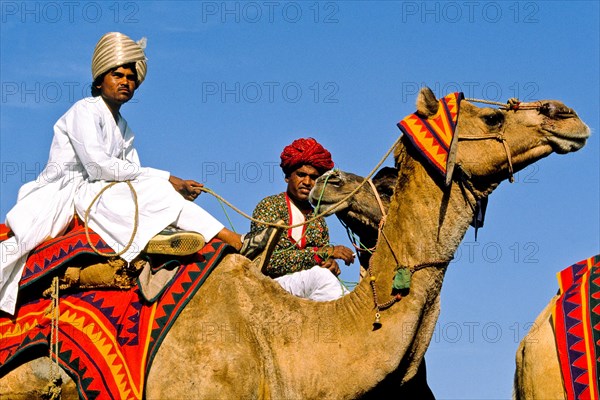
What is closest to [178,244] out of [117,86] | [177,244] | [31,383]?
[177,244]

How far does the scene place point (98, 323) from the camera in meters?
7.68

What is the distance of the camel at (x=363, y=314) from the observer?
7.30m

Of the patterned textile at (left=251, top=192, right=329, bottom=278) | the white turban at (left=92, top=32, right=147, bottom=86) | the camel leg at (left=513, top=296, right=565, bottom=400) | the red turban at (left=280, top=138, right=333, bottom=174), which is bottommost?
the camel leg at (left=513, top=296, right=565, bottom=400)

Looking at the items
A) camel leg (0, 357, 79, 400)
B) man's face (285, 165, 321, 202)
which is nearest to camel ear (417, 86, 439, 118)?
man's face (285, 165, 321, 202)

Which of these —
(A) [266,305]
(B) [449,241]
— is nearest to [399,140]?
(B) [449,241]

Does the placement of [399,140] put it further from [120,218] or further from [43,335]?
[43,335]

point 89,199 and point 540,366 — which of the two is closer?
point 540,366

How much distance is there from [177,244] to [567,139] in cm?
272

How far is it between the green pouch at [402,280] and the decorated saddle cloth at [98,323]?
128 centimetres

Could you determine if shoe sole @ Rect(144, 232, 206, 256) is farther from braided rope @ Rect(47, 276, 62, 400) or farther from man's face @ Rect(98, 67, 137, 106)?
man's face @ Rect(98, 67, 137, 106)

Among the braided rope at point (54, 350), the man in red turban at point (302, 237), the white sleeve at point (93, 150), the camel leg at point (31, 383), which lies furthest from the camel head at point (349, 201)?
the camel leg at point (31, 383)

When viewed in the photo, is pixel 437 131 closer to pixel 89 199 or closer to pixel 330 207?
pixel 330 207

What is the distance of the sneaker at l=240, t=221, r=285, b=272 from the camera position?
8.18 meters

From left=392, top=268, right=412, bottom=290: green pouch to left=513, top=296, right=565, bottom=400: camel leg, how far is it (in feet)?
3.58
